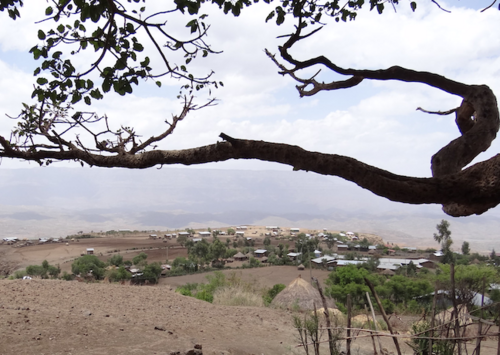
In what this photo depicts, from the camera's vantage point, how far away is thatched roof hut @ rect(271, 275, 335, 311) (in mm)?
10328

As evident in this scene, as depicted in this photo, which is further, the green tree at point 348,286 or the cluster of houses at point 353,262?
the cluster of houses at point 353,262

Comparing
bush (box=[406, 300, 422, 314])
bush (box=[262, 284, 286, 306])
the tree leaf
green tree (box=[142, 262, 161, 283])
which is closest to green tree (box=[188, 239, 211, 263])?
green tree (box=[142, 262, 161, 283])

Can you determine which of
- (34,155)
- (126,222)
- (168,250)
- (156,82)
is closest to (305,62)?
(156,82)

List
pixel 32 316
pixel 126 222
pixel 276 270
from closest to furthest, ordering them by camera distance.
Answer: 1. pixel 32 316
2. pixel 276 270
3. pixel 126 222

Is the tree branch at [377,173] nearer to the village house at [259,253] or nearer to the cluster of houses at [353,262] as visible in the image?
the cluster of houses at [353,262]

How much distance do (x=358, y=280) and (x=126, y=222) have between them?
92.1 metres

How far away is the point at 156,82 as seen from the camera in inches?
118

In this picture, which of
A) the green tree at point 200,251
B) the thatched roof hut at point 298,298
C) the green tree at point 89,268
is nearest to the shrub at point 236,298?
the thatched roof hut at point 298,298

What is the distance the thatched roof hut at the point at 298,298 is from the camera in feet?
33.9

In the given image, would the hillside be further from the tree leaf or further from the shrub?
the tree leaf

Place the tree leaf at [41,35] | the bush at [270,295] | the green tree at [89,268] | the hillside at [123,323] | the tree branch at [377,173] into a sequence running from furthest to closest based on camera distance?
the green tree at [89,268]
the bush at [270,295]
the hillside at [123,323]
the tree leaf at [41,35]
the tree branch at [377,173]

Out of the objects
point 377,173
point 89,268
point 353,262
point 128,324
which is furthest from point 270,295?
point 353,262

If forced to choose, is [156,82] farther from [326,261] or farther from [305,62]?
[326,261]

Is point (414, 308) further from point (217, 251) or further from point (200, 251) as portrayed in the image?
point (200, 251)
